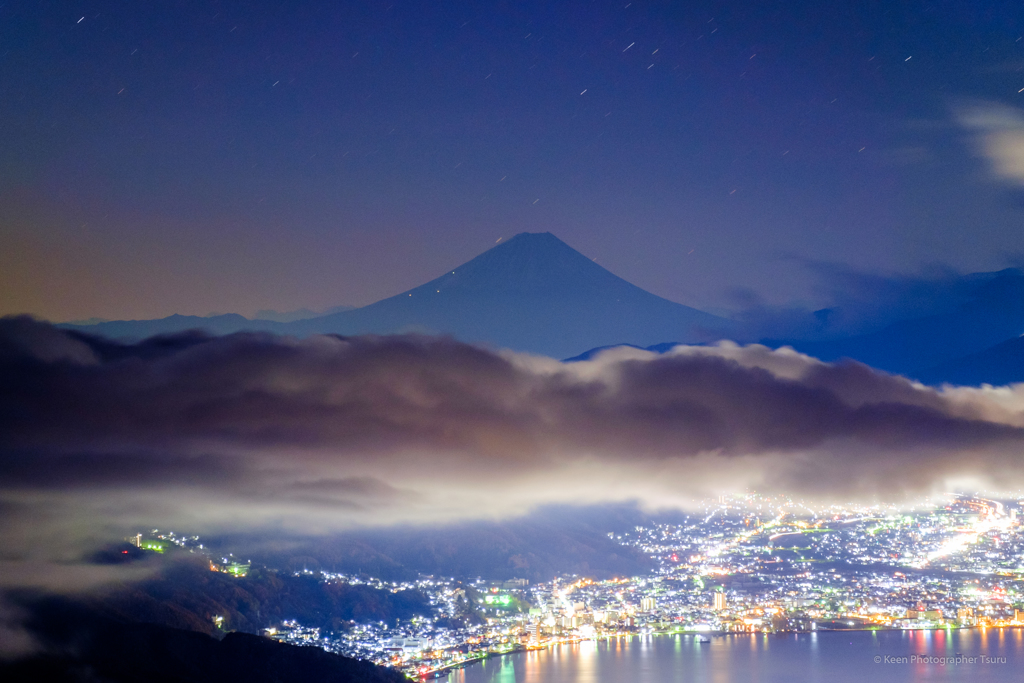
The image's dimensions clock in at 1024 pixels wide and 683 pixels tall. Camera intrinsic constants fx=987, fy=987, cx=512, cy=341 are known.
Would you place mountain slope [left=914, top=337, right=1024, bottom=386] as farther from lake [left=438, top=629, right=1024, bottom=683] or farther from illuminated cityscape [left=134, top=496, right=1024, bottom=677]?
lake [left=438, top=629, right=1024, bottom=683]

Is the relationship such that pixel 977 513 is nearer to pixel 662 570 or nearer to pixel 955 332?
pixel 662 570

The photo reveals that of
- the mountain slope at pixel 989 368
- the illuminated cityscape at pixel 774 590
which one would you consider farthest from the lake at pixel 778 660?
the mountain slope at pixel 989 368

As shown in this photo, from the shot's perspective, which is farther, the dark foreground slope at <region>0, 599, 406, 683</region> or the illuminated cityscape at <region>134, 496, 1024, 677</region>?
the illuminated cityscape at <region>134, 496, 1024, 677</region>

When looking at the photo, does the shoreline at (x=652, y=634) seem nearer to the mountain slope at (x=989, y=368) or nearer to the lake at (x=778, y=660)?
the lake at (x=778, y=660)

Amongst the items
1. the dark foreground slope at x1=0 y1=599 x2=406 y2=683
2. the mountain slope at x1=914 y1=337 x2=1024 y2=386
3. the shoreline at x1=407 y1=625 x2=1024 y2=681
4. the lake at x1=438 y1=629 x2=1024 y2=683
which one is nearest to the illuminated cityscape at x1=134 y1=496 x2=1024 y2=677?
the shoreline at x1=407 y1=625 x2=1024 y2=681

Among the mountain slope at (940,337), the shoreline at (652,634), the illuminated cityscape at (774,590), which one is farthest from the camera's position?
the mountain slope at (940,337)

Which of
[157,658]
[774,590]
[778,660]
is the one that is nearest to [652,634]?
[774,590]
